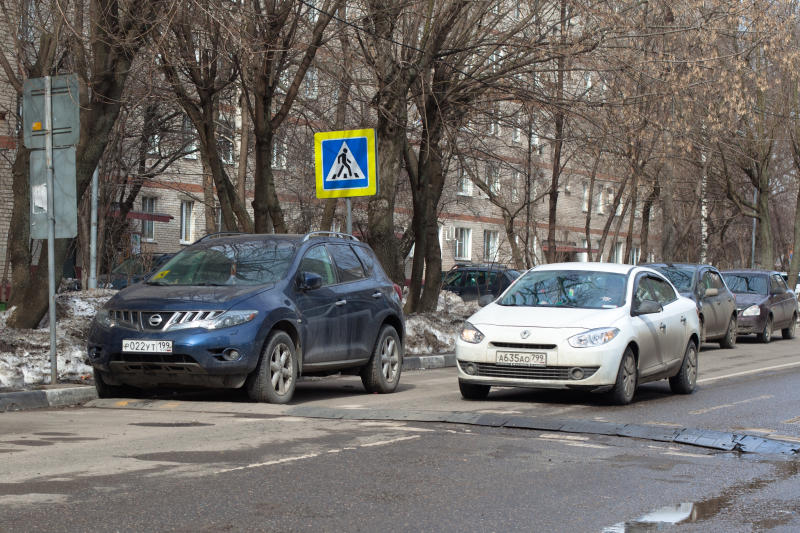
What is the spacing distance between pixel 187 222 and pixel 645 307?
1381 inches

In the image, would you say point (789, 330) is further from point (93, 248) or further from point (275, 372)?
point (275, 372)

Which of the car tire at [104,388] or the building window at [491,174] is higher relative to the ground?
the building window at [491,174]

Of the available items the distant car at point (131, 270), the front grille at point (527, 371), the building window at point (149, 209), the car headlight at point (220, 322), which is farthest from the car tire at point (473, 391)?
the building window at point (149, 209)

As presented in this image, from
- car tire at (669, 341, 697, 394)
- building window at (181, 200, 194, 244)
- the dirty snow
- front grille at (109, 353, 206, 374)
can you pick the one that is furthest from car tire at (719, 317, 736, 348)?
building window at (181, 200, 194, 244)

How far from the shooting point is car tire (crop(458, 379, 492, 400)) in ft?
36.9

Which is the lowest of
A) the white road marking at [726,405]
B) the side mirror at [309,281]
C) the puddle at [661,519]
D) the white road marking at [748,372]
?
the white road marking at [748,372]

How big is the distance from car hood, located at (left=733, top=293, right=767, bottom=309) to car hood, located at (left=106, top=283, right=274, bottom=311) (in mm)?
16230

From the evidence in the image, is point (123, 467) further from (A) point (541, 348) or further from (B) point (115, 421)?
(A) point (541, 348)

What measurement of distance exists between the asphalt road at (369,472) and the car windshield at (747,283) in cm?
1502

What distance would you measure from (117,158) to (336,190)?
13693 millimetres

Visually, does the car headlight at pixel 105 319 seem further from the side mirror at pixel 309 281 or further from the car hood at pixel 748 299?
the car hood at pixel 748 299

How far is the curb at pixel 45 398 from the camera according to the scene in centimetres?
999

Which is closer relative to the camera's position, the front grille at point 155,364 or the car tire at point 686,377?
the front grille at point 155,364

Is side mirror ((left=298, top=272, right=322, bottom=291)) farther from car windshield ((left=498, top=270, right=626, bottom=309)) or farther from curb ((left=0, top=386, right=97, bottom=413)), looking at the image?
curb ((left=0, top=386, right=97, bottom=413))
